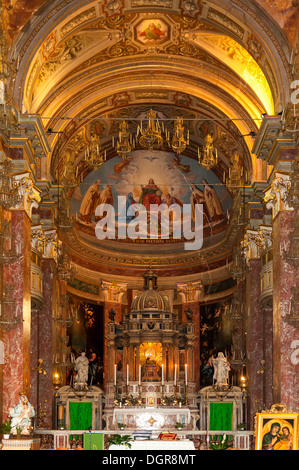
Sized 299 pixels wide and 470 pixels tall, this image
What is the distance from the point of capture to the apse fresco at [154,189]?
112ft

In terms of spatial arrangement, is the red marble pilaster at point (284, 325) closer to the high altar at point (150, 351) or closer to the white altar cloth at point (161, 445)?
the white altar cloth at point (161, 445)

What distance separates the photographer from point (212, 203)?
34.5 meters

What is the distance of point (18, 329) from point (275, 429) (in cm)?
761

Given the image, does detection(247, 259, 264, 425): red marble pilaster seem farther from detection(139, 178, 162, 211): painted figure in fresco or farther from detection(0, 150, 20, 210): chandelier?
detection(139, 178, 162, 211): painted figure in fresco

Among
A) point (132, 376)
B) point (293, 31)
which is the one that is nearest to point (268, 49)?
point (293, 31)

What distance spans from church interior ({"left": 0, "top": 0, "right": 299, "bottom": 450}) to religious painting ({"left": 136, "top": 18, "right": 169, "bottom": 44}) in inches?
3.3

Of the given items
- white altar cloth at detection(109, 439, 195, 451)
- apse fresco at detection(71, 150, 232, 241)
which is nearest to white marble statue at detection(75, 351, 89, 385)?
apse fresco at detection(71, 150, 232, 241)

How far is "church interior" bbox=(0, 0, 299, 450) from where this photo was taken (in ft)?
64.6

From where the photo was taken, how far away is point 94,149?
74.7 feet

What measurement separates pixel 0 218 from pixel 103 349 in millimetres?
15331

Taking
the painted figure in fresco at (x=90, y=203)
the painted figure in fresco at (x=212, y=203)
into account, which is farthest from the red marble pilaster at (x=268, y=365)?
the painted figure in fresco at (x=90, y=203)

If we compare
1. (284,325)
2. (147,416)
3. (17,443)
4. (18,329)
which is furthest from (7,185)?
(147,416)

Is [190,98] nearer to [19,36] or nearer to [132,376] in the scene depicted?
[19,36]

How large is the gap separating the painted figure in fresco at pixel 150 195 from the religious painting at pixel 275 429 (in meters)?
21.2
